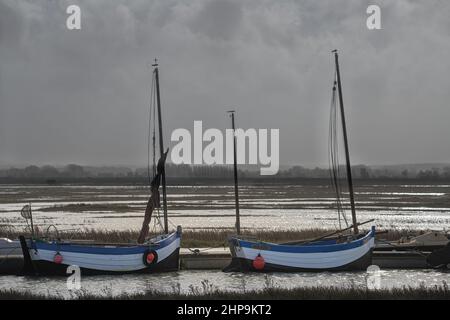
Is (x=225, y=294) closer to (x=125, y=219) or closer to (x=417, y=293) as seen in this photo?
(x=417, y=293)

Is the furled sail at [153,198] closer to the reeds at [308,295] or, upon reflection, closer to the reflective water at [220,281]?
the reflective water at [220,281]

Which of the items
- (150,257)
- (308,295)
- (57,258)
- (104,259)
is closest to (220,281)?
(150,257)

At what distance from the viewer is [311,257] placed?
2914cm

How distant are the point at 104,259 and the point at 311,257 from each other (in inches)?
332

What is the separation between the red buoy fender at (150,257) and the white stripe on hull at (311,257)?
342 cm

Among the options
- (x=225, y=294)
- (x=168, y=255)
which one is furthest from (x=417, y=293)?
(x=168, y=255)

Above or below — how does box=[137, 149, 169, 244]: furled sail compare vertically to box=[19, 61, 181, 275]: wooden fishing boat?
above

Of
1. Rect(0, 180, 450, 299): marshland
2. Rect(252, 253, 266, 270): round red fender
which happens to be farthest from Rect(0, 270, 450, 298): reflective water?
Rect(252, 253, 266, 270): round red fender

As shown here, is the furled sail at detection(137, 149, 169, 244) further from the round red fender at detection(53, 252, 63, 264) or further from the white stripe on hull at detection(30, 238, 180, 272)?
the round red fender at detection(53, 252, 63, 264)

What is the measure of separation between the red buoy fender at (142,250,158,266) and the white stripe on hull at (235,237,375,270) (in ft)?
11.2

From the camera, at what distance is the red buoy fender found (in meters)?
29.5

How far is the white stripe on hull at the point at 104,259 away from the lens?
94.3 ft

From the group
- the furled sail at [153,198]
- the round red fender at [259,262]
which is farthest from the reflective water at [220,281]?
the furled sail at [153,198]
